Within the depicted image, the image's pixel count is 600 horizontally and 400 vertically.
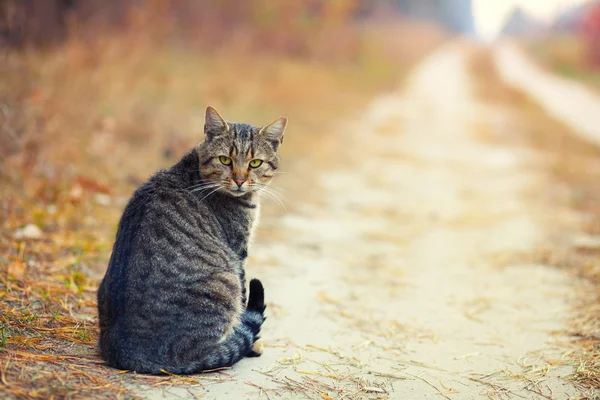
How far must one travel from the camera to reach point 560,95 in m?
19.0

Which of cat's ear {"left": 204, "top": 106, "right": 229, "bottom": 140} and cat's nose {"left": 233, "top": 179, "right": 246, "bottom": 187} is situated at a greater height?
cat's ear {"left": 204, "top": 106, "right": 229, "bottom": 140}

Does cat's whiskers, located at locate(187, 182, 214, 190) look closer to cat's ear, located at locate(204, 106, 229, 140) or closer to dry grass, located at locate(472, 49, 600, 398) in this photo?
cat's ear, located at locate(204, 106, 229, 140)

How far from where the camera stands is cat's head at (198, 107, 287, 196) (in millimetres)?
3643

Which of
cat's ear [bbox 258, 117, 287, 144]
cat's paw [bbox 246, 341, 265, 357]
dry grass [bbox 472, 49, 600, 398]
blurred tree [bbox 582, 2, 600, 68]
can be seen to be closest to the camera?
cat's paw [bbox 246, 341, 265, 357]

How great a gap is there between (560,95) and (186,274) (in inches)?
746

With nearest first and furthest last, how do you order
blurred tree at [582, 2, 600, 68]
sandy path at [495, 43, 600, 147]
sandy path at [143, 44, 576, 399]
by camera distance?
sandy path at [143, 44, 576, 399]
sandy path at [495, 43, 600, 147]
blurred tree at [582, 2, 600, 68]

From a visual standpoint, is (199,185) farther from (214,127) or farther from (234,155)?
(214,127)

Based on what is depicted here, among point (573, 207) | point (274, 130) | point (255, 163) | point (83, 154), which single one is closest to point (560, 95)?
point (573, 207)

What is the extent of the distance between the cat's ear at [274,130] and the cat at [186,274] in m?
0.23

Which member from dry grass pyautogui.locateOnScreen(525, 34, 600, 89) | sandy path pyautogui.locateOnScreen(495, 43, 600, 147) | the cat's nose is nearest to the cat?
the cat's nose

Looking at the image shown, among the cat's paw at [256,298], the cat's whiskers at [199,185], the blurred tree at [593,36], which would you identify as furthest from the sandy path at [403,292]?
the blurred tree at [593,36]

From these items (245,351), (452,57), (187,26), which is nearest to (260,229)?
(245,351)

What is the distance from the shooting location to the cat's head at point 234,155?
364 cm

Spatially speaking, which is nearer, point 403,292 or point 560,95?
point 403,292
